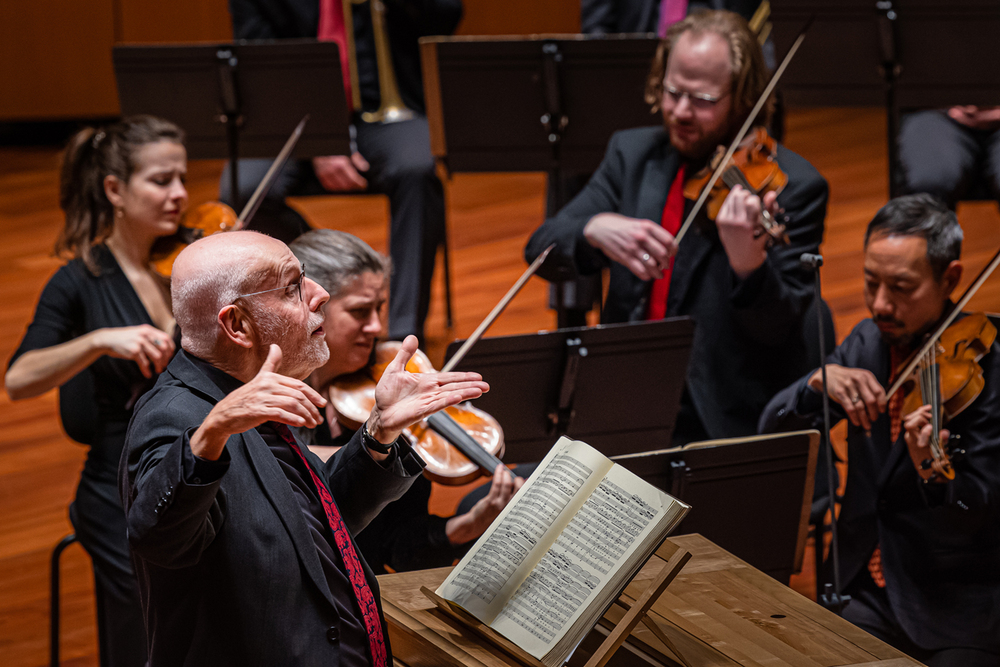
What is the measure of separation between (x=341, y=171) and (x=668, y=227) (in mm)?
1437

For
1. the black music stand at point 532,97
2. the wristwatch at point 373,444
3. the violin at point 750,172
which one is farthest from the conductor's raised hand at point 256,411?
the black music stand at point 532,97

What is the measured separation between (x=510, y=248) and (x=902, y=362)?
119 inches

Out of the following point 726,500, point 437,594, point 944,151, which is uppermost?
point 944,151

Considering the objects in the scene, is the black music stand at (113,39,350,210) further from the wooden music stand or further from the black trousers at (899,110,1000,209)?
the wooden music stand

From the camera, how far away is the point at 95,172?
2.68 m

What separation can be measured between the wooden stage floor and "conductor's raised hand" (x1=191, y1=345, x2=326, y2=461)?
1590mm

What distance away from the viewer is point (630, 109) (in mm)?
3297

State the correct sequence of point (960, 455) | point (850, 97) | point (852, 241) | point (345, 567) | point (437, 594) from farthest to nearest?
point (852, 241) < point (850, 97) < point (960, 455) < point (437, 594) < point (345, 567)

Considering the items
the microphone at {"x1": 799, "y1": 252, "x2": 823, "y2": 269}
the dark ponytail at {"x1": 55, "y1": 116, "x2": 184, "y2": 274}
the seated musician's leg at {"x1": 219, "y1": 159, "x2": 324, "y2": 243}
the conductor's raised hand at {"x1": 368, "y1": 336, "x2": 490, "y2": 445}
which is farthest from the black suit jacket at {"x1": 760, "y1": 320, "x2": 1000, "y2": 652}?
the seated musician's leg at {"x1": 219, "y1": 159, "x2": 324, "y2": 243}

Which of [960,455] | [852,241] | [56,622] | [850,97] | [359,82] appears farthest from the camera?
[852,241]

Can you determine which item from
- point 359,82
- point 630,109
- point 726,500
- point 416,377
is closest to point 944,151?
point 630,109

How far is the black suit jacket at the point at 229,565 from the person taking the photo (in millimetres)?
1366

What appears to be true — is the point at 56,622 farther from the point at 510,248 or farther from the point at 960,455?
the point at 510,248

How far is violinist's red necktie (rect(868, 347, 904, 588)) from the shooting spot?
217 cm
